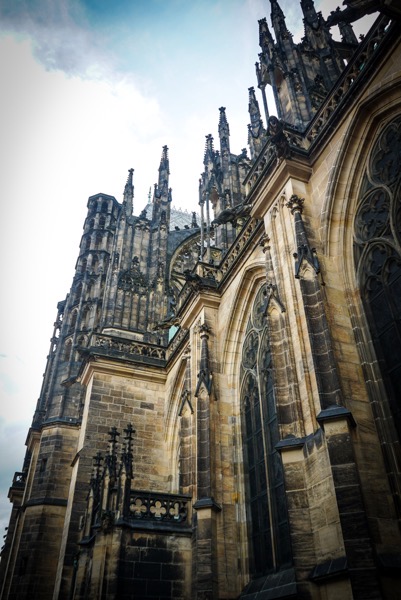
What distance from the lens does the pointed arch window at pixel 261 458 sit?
869 cm

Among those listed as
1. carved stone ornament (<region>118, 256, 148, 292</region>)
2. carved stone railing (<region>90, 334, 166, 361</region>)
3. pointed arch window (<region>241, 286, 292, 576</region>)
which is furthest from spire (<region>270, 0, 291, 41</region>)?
carved stone ornament (<region>118, 256, 148, 292</region>)

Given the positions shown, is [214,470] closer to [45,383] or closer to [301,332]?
[301,332]

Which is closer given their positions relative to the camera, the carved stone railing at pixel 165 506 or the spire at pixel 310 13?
the carved stone railing at pixel 165 506

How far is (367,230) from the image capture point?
25.8 ft

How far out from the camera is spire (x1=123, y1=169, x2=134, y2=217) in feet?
76.3

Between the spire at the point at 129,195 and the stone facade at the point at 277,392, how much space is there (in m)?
7.17

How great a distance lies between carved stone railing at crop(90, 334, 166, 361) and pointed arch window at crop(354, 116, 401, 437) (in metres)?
10.3

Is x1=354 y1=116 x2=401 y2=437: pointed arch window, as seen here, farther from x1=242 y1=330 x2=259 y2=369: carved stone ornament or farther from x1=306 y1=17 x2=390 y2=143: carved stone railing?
x1=242 y1=330 x2=259 y2=369: carved stone ornament

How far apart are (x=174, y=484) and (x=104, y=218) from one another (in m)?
15.9

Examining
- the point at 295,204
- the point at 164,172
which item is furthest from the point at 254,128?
the point at 164,172

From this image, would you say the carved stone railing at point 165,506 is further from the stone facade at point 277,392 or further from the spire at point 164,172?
the spire at point 164,172

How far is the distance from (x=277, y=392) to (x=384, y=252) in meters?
2.70

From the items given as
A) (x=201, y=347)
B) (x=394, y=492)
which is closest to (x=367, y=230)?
(x=394, y=492)

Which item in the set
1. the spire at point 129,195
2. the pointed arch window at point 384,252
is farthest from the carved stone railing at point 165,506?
the spire at point 129,195
